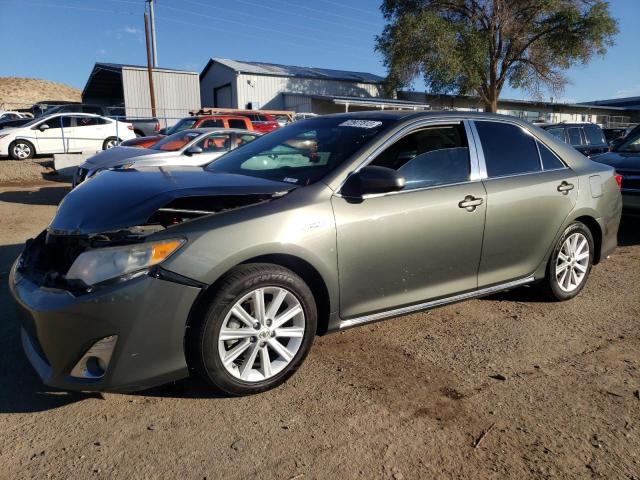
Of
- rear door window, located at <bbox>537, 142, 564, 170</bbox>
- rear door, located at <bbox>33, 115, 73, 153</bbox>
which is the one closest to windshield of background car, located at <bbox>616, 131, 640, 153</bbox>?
rear door window, located at <bbox>537, 142, 564, 170</bbox>

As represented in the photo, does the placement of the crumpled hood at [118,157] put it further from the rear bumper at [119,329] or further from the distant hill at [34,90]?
the distant hill at [34,90]

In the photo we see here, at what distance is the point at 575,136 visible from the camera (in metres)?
12.8

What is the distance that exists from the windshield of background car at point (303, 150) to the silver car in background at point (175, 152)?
453 cm

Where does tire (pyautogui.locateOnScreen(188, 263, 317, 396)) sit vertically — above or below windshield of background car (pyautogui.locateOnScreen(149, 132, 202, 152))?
below

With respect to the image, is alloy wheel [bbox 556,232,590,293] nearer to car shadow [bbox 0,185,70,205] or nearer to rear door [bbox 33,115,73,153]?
car shadow [bbox 0,185,70,205]

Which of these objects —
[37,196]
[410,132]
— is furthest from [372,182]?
[37,196]

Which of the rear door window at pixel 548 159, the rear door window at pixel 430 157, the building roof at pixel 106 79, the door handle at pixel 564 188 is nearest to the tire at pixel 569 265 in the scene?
the door handle at pixel 564 188

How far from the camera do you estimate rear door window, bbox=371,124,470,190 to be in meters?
3.38

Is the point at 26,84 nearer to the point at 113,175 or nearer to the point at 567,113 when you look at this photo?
the point at 567,113

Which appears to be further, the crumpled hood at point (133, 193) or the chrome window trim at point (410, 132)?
the chrome window trim at point (410, 132)

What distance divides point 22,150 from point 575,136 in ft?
54.8

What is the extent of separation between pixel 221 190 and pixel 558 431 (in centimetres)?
221

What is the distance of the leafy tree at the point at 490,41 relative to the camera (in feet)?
101

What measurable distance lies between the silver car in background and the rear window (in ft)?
→ 29.1
